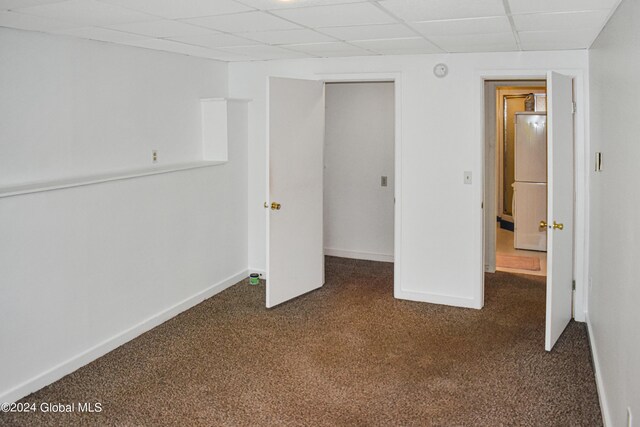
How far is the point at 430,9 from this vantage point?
277cm

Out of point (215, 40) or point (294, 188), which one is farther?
point (294, 188)

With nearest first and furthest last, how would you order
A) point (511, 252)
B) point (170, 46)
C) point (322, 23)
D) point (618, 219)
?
point (618, 219) < point (322, 23) < point (170, 46) < point (511, 252)

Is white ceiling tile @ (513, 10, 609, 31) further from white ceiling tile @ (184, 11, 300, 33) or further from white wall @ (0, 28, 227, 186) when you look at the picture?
white wall @ (0, 28, 227, 186)

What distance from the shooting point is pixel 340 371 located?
11.3ft

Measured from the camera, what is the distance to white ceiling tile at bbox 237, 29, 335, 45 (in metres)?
3.48

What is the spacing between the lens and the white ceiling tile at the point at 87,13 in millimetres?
2605

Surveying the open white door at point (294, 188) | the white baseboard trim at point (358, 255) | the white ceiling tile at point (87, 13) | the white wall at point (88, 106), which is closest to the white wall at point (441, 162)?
the open white door at point (294, 188)

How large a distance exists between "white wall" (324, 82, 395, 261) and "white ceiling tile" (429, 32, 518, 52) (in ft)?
6.42

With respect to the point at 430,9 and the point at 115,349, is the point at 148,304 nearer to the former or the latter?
the point at 115,349

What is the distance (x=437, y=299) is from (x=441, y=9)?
271 centimetres

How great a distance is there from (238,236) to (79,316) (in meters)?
2.06

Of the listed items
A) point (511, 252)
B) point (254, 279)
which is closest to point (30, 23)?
point (254, 279)

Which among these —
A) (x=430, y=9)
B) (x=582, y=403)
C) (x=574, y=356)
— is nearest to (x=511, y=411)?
(x=582, y=403)

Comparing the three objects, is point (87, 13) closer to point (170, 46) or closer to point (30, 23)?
point (30, 23)
